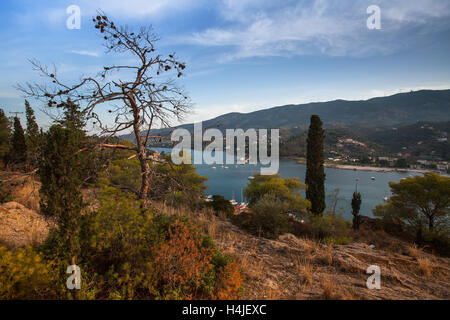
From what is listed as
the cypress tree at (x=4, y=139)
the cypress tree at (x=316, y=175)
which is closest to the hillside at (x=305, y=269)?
the cypress tree at (x=316, y=175)

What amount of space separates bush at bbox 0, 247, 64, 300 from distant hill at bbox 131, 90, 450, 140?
129m

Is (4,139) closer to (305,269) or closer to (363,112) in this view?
(305,269)

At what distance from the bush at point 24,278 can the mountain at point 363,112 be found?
128 m

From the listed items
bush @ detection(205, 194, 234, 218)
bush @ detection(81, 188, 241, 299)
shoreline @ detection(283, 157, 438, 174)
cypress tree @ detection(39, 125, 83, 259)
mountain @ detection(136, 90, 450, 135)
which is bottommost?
shoreline @ detection(283, 157, 438, 174)

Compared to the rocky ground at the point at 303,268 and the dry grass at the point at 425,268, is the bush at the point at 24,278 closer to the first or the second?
the rocky ground at the point at 303,268

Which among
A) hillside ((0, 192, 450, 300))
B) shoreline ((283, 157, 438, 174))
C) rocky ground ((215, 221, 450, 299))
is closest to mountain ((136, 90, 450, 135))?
shoreline ((283, 157, 438, 174))

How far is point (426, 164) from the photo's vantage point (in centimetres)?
6003

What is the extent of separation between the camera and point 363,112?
162 metres

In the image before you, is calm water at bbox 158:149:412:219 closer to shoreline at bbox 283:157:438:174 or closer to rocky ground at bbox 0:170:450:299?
shoreline at bbox 283:157:438:174

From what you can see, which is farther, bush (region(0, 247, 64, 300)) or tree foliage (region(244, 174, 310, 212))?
tree foliage (region(244, 174, 310, 212))

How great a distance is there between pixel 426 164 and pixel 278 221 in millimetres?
77374

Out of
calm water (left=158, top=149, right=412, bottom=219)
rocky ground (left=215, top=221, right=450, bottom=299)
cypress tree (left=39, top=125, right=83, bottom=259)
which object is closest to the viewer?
cypress tree (left=39, top=125, right=83, bottom=259)

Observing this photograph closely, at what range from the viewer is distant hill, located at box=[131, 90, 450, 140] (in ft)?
461
